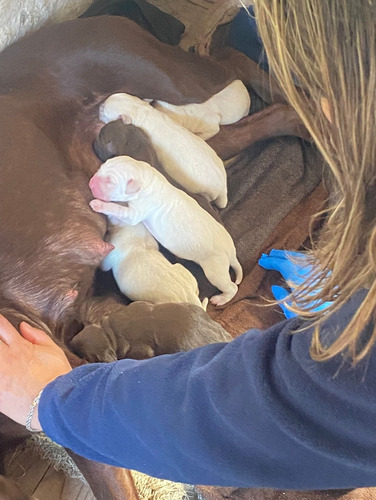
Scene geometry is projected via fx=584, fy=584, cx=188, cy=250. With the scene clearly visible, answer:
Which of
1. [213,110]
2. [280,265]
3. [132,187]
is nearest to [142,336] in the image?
[132,187]

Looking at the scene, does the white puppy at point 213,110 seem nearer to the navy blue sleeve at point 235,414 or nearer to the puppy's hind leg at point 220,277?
the puppy's hind leg at point 220,277

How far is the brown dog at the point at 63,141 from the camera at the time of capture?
1533 millimetres

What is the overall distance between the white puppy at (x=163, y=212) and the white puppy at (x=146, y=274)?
7 cm

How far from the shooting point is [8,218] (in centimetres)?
152

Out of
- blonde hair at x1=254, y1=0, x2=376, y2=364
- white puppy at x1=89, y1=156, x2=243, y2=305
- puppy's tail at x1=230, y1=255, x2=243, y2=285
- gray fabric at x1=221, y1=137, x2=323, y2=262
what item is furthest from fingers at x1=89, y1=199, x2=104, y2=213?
blonde hair at x1=254, y1=0, x2=376, y2=364

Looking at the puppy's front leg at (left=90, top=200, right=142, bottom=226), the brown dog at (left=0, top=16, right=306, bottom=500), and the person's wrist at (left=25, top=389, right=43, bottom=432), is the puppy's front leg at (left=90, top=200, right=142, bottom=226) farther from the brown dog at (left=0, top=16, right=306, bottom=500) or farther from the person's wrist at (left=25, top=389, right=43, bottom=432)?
the person's wrist at (left=25, top=389, right=43, bottom=432)

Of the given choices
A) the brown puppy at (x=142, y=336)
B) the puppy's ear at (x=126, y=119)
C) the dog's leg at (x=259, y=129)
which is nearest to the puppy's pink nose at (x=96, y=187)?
the puppy's ear at (x=126, y=119)

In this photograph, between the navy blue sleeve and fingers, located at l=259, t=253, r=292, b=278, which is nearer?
the navy blue sleeve

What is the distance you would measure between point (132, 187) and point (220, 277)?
38cm

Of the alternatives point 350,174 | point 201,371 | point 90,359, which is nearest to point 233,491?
point 90,359

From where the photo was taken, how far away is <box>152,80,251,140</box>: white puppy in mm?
2104

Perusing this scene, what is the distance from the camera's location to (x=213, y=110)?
2.17m

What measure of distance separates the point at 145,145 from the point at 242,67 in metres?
0.69

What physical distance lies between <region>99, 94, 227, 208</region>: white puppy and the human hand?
84 centimetres
